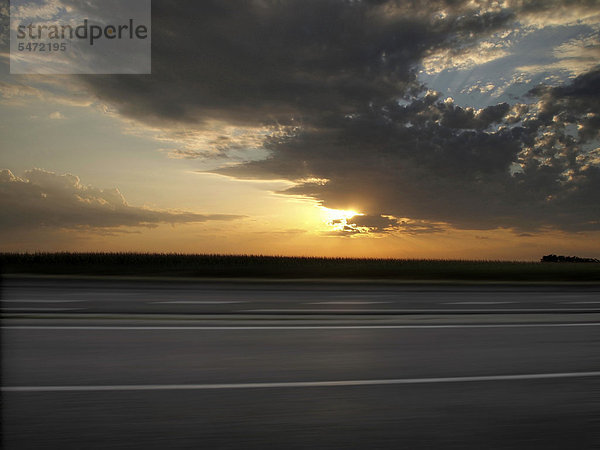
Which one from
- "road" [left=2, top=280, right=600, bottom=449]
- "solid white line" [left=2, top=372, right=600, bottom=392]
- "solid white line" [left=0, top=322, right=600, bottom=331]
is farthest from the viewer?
"solid white line" [left=0, top=322, right=600, bottom=331]

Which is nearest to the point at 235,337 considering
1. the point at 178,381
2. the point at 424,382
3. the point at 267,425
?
the point at 178,381

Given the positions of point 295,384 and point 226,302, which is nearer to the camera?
point 295,384

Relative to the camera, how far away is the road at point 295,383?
383 centimetres

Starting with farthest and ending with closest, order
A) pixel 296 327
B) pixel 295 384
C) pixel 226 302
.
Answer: pixel 226 302 → pixel 296 327 → pixel 295 384

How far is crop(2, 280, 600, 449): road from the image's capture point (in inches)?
151

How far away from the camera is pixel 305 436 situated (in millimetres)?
3805

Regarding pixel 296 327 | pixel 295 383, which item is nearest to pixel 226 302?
pixel 296 327

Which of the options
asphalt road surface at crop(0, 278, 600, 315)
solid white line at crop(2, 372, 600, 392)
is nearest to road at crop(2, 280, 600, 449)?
solid white line at crop(2, 372, 600, 392)

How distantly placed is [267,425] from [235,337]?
387 centimetres

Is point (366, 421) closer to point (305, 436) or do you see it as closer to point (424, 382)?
point (305, 436)

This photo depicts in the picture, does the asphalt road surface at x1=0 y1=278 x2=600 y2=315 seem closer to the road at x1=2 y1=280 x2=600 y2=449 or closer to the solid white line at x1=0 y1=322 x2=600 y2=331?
the road at x1=2 y1=280 x2=600 y2=449

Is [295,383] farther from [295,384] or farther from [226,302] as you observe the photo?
[226,302]

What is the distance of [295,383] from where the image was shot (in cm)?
522

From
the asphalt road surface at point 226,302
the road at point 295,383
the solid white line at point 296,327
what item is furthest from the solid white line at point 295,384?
the asphalt road surface at point 226,302
